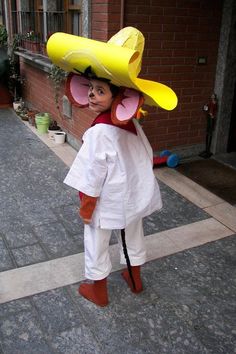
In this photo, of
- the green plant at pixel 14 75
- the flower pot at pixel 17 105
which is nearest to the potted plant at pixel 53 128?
the flower pot at pixel 17 105

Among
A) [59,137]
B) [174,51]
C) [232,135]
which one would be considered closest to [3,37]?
[59,137]

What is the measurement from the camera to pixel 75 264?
3.11 meters

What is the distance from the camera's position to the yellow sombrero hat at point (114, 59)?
1877 mm

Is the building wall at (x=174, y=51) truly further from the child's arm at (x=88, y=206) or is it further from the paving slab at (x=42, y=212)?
the child's arm at (x=88, y=206)

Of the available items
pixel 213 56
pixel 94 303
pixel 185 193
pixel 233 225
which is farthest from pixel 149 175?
pixel 213 56

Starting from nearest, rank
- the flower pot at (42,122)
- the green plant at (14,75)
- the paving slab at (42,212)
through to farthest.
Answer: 1. the paving slab at (42,212)
2. the flower pot at (42,122)
3. the green plant at (14,75)

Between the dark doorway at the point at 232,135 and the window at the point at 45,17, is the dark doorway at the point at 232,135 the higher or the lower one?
the lower one

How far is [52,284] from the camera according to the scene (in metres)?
2.88

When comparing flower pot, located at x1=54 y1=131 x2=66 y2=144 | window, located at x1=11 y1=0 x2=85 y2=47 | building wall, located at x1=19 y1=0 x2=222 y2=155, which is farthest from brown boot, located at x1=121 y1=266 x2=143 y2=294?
flower pot, located at x1=54 y1=131 x2=66 y2=144

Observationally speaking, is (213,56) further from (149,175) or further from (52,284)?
(52,284)

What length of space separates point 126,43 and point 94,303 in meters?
1.69

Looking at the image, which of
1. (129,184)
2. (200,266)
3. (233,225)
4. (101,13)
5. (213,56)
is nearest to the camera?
(129,184)

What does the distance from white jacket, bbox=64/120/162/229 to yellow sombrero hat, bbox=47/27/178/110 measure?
0.30 m

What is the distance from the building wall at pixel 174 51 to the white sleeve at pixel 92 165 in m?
2.34
